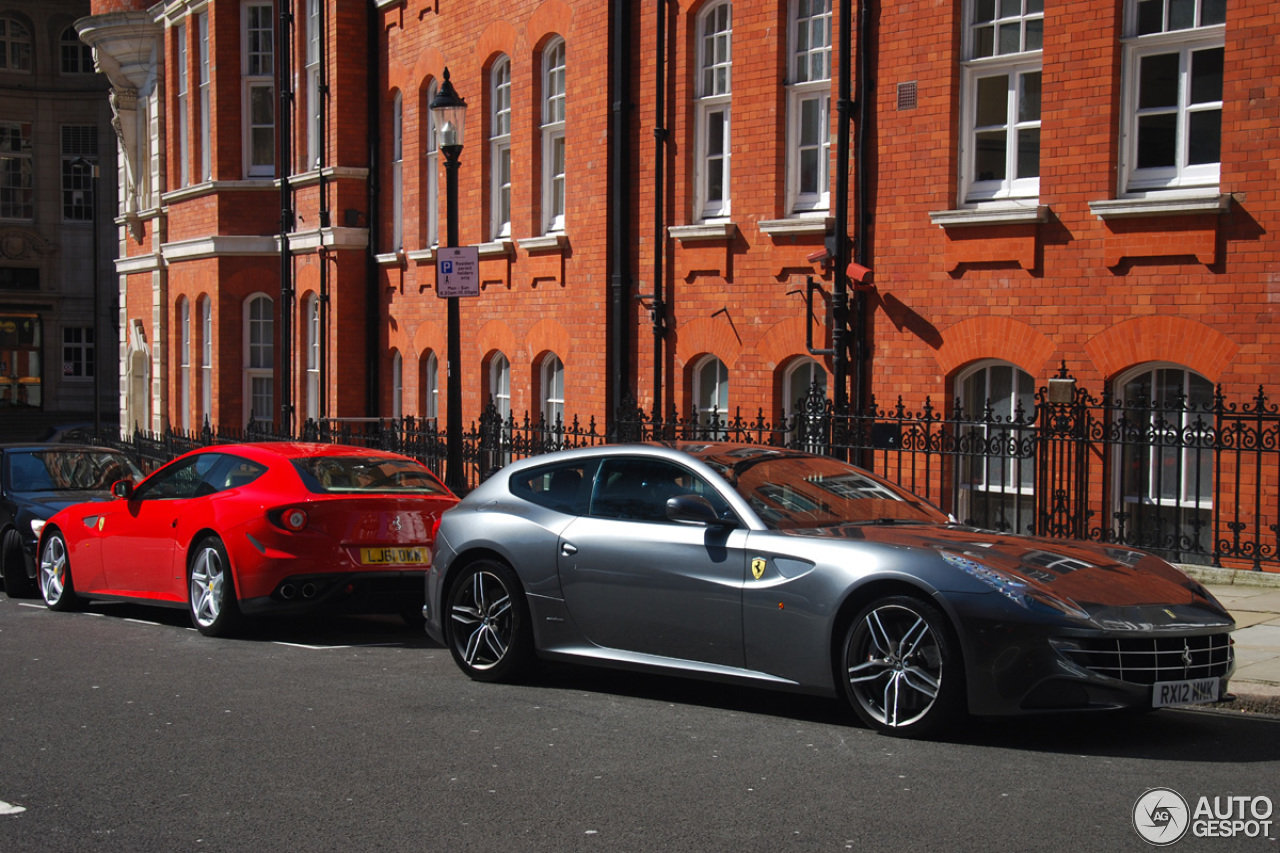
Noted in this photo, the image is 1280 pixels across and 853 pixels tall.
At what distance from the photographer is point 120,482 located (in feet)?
38.6

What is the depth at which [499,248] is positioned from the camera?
795 inches

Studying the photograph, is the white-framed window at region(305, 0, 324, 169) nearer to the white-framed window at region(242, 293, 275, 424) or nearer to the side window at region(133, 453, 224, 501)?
the white-framed window at region(242, 293, 275, 424)

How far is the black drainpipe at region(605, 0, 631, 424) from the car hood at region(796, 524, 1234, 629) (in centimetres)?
1022

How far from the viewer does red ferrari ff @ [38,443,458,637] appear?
1014 centimetres

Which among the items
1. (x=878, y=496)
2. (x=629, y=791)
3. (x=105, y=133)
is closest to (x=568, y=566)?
(x=878, y=496)

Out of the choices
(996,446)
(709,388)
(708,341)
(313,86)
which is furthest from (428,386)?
(996,446)

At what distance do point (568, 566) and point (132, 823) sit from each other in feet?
10.1

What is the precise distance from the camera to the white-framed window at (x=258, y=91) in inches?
1050

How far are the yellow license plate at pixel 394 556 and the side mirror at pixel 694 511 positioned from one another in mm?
3244

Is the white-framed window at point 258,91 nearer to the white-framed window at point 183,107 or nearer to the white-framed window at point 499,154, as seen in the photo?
the white-framed window at point 183,107

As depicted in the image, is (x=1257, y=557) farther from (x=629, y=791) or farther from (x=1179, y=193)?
(x=629, y=791)

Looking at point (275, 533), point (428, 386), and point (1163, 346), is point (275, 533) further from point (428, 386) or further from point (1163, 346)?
point (428, 386)

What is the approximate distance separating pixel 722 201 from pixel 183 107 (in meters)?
16.1

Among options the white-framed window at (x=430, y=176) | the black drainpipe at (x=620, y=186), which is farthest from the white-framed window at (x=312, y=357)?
the black drainpipe at (x=620, y=186)
